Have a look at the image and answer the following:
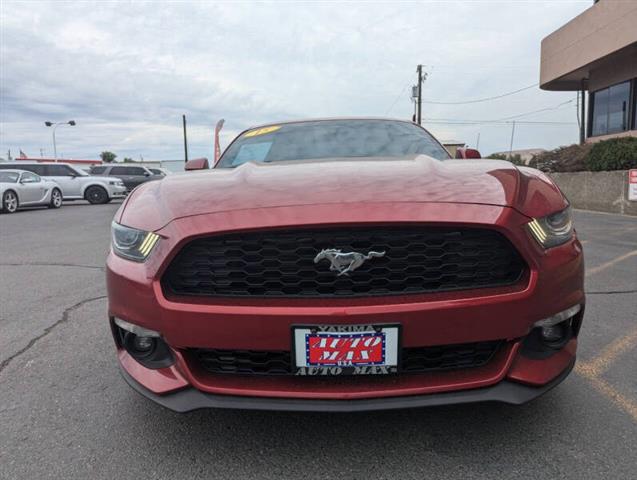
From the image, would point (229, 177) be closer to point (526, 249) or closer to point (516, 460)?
point (526, 249)

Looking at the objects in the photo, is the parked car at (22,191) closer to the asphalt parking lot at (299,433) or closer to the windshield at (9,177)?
the windshield at (9,177)

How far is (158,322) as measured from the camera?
1721 mm

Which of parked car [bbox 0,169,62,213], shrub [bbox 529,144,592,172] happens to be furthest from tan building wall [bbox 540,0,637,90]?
parked car [bbox 0,169,62,213]

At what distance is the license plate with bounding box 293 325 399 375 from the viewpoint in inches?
64.4

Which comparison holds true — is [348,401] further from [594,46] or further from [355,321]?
[594,46]

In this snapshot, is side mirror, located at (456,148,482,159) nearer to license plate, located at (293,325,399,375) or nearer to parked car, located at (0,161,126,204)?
license plate, located at (293,325,399,375)

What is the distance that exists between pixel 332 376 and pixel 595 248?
232 inches

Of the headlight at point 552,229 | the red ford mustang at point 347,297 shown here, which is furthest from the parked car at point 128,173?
the headlight at point 552,229

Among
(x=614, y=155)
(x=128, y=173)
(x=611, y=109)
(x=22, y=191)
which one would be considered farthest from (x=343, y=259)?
(x=128, y=173)

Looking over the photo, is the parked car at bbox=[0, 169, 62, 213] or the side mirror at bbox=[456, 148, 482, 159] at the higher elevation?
the side mirror at bbox=[456, 148, 482, 159]

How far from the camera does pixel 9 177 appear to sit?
13617mm

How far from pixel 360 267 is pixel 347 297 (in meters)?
0.12

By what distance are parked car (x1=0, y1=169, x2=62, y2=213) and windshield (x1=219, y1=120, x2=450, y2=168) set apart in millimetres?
12319

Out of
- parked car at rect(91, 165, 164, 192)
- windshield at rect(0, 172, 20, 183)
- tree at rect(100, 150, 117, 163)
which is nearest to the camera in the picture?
windshield at rect(0, 172, 20, 183)
